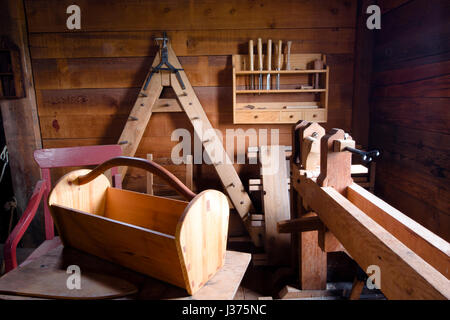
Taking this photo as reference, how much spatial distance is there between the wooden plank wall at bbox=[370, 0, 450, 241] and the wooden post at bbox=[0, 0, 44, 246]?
359cm

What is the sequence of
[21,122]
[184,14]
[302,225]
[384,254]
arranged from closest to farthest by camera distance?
[384,254], [302,225], [184,14], [21,122]

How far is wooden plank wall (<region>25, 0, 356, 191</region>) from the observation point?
311cm

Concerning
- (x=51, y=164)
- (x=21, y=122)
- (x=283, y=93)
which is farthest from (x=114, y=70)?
(x=283, y=93)

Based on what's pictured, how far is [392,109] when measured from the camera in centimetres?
275

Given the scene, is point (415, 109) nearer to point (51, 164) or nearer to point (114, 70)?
point (51, 164)

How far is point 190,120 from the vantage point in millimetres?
3146

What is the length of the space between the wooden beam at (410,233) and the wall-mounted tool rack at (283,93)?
1.82m

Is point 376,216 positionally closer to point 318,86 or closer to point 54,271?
point 54,271

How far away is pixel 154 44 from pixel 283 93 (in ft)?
4.77

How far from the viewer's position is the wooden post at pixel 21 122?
3.05 m

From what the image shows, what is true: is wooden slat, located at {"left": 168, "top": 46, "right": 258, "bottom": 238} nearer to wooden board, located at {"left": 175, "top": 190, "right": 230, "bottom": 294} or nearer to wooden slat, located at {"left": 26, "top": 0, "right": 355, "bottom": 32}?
wooden slat, located at {"left": 26, "top": 0, "right": 355, "bottom": 32}

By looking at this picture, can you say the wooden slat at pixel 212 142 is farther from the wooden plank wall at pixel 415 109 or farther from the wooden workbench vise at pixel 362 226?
the wooden plank wall at pixel 415 109

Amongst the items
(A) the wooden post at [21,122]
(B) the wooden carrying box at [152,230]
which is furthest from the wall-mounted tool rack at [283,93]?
(A) the wooden post at [21,122]

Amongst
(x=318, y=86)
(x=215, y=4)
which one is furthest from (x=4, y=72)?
(x=318, y=86)
